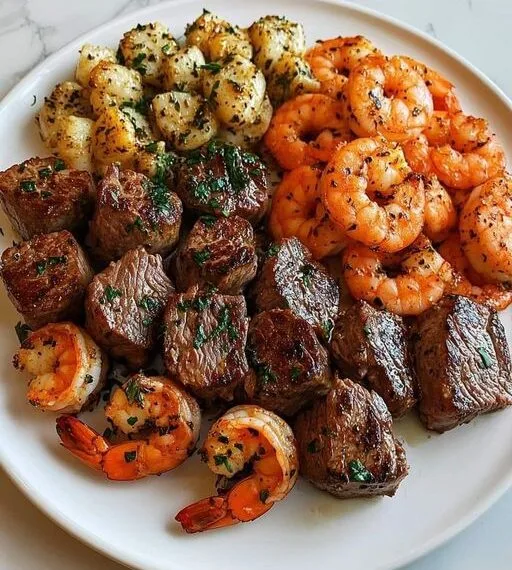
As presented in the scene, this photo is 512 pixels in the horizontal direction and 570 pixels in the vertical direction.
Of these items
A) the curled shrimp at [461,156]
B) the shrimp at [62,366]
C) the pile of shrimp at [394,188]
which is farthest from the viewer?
the curled shrimp at [461,156]

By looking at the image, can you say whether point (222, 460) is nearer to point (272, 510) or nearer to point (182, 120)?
point (272, 510)

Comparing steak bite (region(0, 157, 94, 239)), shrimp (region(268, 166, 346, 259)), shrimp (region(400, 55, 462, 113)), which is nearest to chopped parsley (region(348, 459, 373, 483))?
shrimp (region(268, 166, 346, 259))

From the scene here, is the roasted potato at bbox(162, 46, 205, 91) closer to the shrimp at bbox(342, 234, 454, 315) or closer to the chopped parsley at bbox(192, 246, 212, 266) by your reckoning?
the chopped parsley at bbox(192, 246, 212, 266)

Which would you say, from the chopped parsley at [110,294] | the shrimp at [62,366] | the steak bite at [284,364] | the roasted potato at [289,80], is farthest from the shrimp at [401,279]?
the shrimp at [62,366]

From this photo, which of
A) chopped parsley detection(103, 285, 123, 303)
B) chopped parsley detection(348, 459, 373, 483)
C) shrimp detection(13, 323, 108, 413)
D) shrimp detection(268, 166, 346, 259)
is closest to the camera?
chopped parsley detection(348, 459, 373, 483)

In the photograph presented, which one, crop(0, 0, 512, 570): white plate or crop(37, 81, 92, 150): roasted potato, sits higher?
crop(37, 81, 92, 150): roasted potato

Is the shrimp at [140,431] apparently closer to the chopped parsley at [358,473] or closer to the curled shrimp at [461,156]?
the chopped parsley at [358,473]
